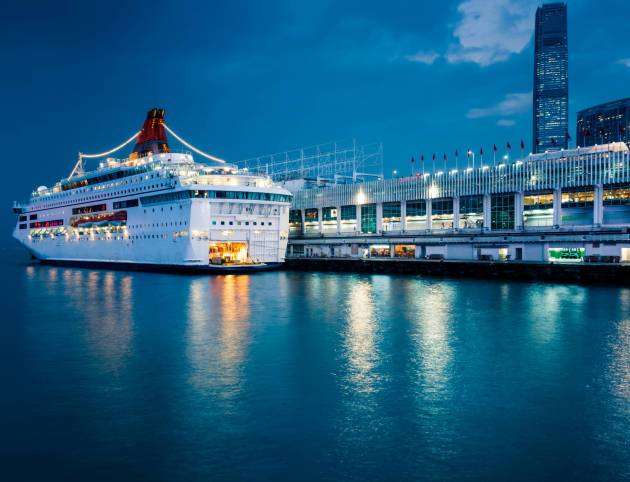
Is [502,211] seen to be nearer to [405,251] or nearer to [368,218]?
[405,251]

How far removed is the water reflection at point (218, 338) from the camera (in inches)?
699

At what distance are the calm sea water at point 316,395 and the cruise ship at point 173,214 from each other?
31133mm

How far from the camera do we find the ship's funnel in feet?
271

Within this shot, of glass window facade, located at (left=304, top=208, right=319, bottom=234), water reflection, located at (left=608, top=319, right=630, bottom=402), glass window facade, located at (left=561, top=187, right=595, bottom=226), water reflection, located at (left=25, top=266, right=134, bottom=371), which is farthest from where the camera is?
glass window facade, located at (left=304, top=208, right=319, bottom=234)

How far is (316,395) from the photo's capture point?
16.2 meters

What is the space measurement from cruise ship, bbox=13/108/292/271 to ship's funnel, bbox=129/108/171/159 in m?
0.15

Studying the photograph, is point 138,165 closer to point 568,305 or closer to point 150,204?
point 150,204

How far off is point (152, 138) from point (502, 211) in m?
54.2

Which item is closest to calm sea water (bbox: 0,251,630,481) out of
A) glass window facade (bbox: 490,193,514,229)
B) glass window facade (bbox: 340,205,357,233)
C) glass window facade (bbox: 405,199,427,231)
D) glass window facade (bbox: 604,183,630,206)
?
glass window facade (bbox: 604,183,630,206)

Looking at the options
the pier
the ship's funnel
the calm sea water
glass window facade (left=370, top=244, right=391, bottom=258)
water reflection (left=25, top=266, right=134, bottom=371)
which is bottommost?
the calm sea water

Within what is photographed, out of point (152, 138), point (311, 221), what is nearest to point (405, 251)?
point (311, 221)

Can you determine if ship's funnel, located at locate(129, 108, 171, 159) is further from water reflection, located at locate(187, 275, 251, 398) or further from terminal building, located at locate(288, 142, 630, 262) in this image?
water reflection, located at locate(187, 275, 251, 398)

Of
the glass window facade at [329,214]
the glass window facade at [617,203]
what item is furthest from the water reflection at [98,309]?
the glass window facade at [617,203]

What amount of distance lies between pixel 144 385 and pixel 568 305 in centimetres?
2966
